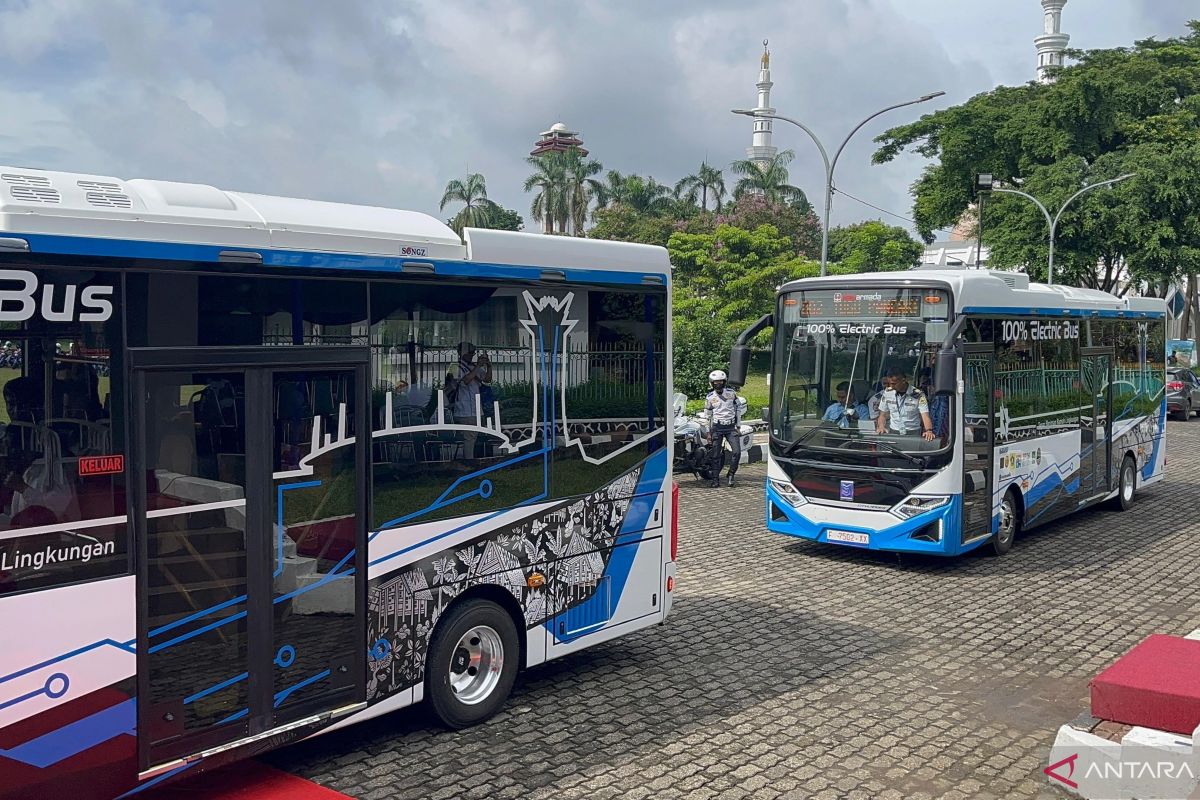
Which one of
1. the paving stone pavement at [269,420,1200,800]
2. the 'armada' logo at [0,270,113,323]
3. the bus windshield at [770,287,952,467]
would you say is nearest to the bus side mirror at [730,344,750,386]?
the bus windshield at [770,287,952,467]

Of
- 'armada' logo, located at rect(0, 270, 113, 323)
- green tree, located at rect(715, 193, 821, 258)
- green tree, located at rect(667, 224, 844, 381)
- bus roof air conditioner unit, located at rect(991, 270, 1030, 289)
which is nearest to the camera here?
'armada' logo, located at rect(0, 270, 113, 323)

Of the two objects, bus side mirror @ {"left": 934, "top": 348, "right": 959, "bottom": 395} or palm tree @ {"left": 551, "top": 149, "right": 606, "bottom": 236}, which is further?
palm tree @ {"left": 551, "top": 149, "right": 606, "bottom": 236}

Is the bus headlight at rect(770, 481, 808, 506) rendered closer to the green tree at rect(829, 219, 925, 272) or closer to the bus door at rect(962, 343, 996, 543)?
the bus door at rect(962, 343, 996, 543)

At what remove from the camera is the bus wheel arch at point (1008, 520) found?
41.0 ft

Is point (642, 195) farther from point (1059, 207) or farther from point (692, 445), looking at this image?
point (692, 445)

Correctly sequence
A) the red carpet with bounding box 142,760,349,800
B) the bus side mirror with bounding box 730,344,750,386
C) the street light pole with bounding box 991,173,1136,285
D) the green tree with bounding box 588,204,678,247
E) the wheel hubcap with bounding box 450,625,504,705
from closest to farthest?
the red carpet with bounding box 142,760,349,800, the wheel hubcap with bounding box 450,625,504,705, the bus side mirror with bounding box 730,344,750,386, the street light pole with bounding box 991,173,1136,285, the green tree with bounding box 588,204,678,247

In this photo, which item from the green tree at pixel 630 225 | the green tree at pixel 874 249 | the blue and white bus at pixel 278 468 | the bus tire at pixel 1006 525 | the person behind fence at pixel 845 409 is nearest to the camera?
the blue and white bus at pixel 278 468

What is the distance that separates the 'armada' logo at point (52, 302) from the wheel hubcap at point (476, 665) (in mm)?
2908

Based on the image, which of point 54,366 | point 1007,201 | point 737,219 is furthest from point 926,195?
point 54,366

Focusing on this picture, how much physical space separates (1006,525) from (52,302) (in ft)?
35.5

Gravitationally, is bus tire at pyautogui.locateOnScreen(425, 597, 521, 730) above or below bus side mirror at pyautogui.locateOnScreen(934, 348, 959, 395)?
below

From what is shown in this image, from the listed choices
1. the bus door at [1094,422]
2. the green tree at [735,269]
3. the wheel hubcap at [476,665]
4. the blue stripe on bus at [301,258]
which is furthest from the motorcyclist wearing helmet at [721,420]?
the green tree at [735,269]

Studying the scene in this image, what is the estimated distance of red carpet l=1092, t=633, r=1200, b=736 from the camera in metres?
5.97

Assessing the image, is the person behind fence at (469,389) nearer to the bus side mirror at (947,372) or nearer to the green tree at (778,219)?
the bus side mirror at (947,372)
